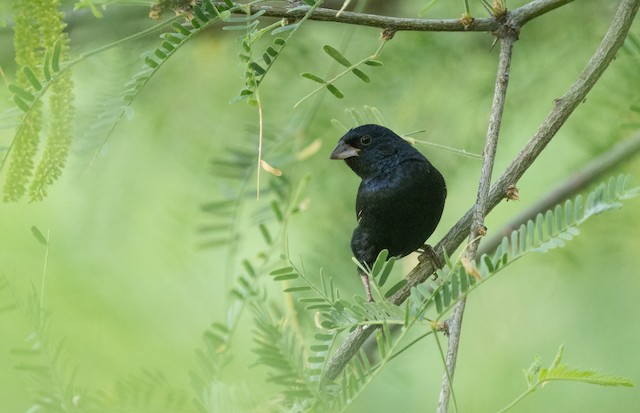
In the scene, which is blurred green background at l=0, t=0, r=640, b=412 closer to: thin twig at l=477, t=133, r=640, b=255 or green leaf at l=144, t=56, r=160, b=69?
thin twig at l=477, t=133, r=640, b=255

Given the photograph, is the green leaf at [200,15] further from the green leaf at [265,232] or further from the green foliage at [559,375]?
the green foliage at [559,375]

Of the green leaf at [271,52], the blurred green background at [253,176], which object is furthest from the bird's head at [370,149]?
the green leaf at [271,52]

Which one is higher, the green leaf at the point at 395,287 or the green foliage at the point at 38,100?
the green foliage at the point at 38,100

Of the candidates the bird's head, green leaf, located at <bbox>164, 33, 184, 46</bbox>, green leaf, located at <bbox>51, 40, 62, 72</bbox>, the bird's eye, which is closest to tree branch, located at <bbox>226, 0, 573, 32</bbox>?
green leaf, located at <bbox>164, 33, 184, 46</bbox>

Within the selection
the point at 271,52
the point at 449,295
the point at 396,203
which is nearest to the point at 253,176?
the point at 396,203

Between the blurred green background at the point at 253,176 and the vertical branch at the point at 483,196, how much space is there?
110cm

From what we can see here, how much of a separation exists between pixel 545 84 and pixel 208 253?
1.77 metres

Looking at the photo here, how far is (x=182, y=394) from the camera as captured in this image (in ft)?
4.10

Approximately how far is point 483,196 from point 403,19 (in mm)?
405

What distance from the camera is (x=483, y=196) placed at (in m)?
1.74

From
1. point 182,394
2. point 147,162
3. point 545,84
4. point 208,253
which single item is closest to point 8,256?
point 147,162

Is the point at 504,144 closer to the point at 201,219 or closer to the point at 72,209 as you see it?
the point at 201,219

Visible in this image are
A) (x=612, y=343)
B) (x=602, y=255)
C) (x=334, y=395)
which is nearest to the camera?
(x=334, y=395)

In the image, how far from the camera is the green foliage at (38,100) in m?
1.52
